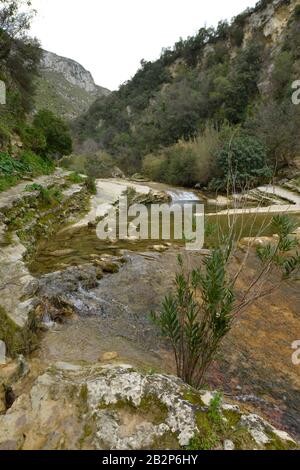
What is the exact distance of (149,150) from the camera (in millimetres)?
30328

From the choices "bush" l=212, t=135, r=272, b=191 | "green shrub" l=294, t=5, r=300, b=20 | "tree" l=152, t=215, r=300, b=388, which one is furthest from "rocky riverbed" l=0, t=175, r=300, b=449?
"green shrub" l=294, t=5, r=300, b=20

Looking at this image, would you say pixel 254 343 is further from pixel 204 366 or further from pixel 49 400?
pixel 49 400

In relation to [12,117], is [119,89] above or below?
above

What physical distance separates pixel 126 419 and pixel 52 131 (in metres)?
16.2

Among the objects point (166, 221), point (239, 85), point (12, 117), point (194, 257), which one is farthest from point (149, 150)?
point (194, 257)

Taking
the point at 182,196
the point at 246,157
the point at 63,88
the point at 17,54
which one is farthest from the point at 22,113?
the point at 63,88

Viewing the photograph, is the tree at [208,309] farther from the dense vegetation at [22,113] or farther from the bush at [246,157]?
the bush at [246,157]

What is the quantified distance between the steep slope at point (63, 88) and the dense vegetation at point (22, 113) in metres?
3.40

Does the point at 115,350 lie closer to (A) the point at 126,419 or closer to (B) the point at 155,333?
(B) the point at 155,333

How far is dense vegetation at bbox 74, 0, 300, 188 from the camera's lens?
17266mm

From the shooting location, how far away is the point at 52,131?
15641mm

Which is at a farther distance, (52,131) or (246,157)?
(246,157)

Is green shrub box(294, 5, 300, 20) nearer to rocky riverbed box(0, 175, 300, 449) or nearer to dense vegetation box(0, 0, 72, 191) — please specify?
dense vegetation box(0, 0, 72, 191)

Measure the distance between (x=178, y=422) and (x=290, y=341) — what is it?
2292 millimetres
